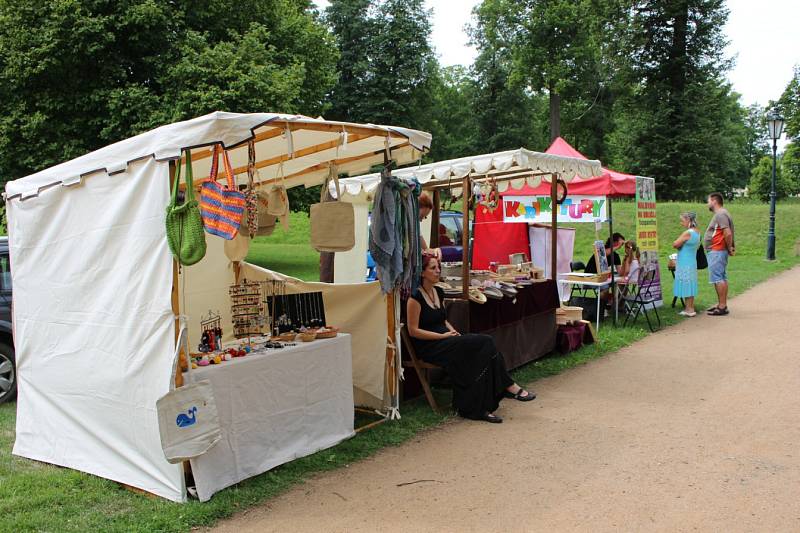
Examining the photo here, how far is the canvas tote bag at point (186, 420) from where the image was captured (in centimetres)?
376

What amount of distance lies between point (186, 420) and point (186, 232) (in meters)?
1.07

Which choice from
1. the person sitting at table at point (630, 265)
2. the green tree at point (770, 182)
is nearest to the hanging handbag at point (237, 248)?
the person sitting at table at point (630, 265)

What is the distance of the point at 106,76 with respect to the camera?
15750 millimetres

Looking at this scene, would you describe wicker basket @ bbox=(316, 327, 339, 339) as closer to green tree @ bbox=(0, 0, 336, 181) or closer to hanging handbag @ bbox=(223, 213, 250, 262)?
hanging handbag @ bbox=(223, 213, 250, 262)

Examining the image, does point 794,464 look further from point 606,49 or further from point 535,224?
point 606,49

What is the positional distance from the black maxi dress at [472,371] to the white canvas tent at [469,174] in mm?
1973

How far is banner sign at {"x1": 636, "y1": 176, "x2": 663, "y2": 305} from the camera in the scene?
10.1m

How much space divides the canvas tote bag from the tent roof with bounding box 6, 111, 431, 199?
44.8 inches

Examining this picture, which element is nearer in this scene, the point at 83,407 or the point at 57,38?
the point at 83,407

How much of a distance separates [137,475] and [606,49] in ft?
111

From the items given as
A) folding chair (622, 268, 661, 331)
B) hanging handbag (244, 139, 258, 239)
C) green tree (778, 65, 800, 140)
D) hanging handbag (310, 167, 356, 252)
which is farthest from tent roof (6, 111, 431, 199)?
green tree (778, 65, 800, 140)

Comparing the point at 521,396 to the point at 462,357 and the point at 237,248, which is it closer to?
the point at 462,357

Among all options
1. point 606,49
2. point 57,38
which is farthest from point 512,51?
point 57,38

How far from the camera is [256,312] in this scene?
4996mm
